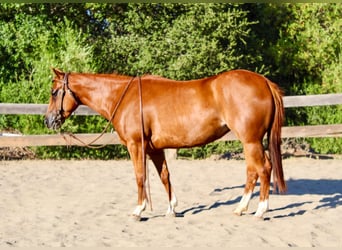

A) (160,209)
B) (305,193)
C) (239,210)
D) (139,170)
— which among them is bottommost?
(305,193)

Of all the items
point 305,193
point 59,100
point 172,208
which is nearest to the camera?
point 172,208

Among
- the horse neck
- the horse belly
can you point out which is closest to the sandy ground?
the horse belly

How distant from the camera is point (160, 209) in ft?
19.9

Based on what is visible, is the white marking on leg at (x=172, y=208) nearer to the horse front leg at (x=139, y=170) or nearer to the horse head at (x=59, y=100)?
the horse front leg at (x=139, y=170)

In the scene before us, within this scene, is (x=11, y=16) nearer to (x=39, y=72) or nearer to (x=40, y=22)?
(x=40, y=22)

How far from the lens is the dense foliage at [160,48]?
425 inches

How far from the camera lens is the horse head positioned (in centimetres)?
573

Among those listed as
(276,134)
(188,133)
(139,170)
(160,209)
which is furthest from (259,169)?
(160,209)

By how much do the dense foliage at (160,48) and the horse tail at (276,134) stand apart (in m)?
5.36

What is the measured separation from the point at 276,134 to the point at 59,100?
2.40 m

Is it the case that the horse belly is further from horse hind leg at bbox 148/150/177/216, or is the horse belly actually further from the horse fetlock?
the horse fetlock

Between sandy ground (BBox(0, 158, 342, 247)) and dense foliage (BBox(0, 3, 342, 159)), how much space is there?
206 cm

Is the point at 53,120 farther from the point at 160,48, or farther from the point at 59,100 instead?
the point at 160,48

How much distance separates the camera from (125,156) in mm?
10820
